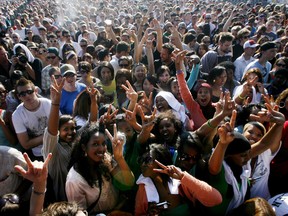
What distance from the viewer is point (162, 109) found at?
11.5 feet

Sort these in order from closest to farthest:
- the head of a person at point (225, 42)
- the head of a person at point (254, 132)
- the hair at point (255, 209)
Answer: the hair at point (255, 209) < the head of a person at point (254, 132) < the head of a person at point (225, 42)

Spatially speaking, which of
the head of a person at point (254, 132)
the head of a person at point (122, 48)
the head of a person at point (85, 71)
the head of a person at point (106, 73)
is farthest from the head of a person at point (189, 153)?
the head of a person at point (122, 48)

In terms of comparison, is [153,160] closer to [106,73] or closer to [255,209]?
[255,209]

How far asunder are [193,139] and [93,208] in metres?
0.91

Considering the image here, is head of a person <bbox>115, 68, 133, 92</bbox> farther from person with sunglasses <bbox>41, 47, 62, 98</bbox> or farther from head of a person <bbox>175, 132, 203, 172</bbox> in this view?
head of a person <bbox>175, 132, 203, 172</bbox>

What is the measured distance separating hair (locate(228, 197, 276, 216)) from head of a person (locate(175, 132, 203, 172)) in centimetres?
47

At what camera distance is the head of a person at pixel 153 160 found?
2.33 m

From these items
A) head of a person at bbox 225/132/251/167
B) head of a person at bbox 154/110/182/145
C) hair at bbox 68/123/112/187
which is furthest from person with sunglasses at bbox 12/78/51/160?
head of a person at bbox 225/132/251/167

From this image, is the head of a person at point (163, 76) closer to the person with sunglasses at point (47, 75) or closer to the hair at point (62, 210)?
the person with sunglasses at point (47, 75)

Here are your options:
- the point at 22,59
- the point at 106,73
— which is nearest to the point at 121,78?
the point at 106,73

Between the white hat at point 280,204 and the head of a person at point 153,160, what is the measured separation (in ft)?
2.59

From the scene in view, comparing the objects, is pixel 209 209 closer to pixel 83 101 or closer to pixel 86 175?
pixel 86 175

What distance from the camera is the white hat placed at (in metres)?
2.24

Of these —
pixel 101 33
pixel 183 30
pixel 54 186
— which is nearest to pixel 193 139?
pixel 54 186
